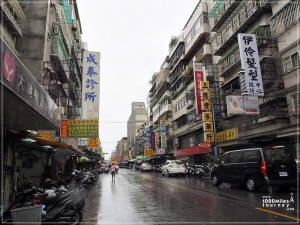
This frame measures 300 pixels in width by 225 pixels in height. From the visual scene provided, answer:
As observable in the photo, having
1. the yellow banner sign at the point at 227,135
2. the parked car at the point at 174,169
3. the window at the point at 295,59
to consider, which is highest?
the window at the point at 295,59

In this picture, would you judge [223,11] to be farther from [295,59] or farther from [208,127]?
[208,127]

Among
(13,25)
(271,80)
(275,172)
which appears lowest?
(275,172)

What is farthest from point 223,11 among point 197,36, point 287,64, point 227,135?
point 227,135

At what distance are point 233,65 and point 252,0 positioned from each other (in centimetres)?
536

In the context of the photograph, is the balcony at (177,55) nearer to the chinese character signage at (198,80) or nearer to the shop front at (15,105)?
the chinese character signage at (198,80)

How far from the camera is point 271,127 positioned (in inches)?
784

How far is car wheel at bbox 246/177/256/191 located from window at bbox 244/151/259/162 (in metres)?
0.91

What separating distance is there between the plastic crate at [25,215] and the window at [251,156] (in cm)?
1041

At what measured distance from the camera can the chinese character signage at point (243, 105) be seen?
20.1m

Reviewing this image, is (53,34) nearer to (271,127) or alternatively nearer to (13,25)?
(13,25)

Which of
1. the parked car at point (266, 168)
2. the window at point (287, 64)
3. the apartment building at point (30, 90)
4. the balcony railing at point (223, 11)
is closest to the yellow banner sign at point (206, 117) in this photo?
the window at point (287, 64)

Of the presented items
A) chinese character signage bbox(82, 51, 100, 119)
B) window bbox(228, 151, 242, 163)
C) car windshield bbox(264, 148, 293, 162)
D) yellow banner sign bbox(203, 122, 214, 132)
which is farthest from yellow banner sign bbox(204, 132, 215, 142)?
car windshield bbox(264, 148, 293, 162)

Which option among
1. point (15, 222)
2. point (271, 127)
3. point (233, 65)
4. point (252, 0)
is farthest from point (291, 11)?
point (15, 222)

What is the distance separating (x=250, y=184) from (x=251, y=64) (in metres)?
9.63
